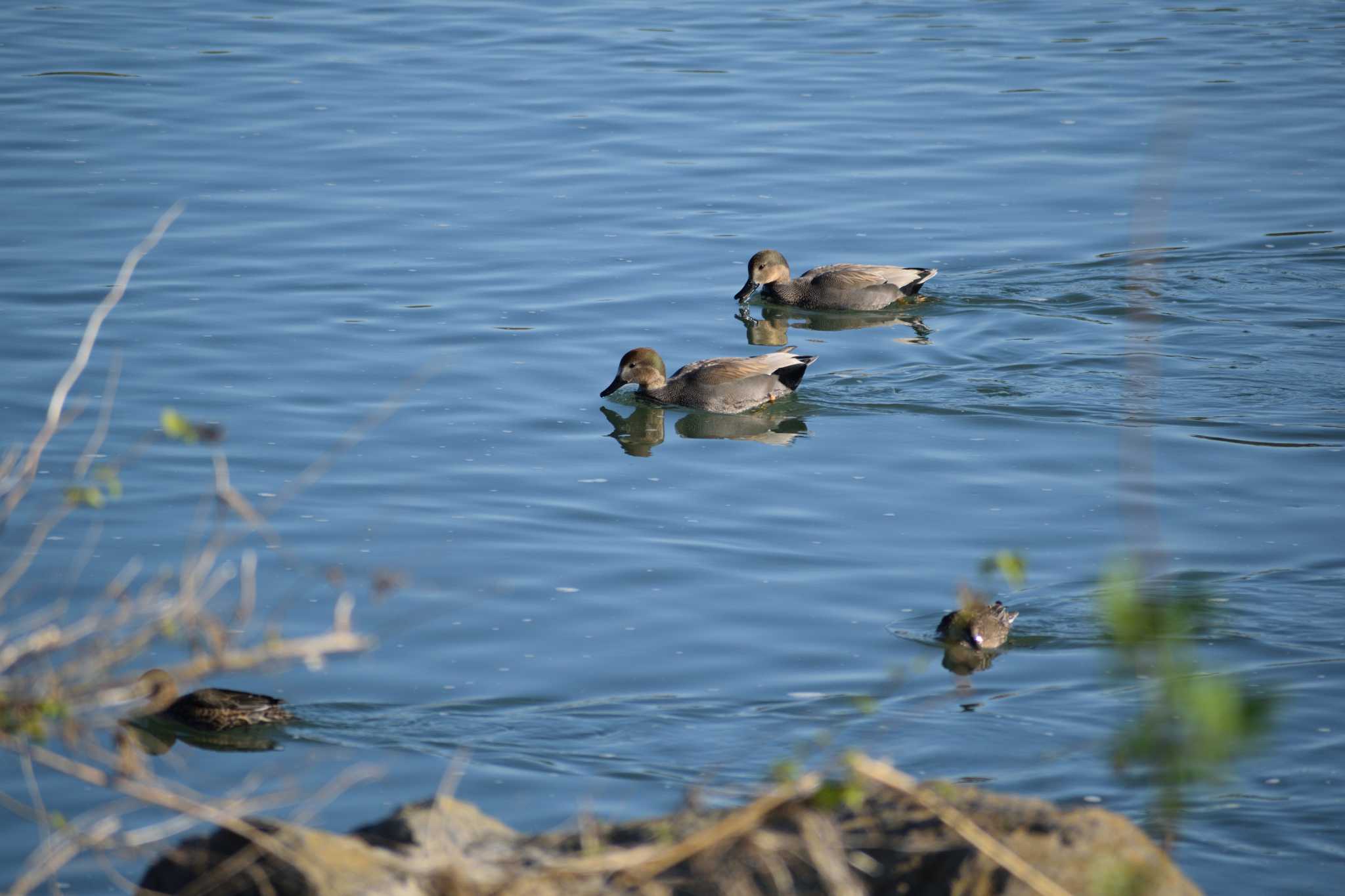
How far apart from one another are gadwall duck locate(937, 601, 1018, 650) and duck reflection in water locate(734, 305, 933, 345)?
19.7ft

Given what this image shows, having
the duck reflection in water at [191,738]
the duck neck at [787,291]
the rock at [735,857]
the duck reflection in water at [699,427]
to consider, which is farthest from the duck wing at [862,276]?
the rock at [735,857]

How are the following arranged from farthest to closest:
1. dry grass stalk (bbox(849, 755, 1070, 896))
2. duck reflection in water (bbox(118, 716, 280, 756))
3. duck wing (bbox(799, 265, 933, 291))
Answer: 1. duck wing (bbox(799, 265, 933, 291))
2. duck reflection in water (bbox(118, 716, 280, 756))
3. dry grass stalk (bbox(849, 755, 1070, 896))

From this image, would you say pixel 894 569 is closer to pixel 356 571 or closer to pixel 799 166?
pixel 356 571

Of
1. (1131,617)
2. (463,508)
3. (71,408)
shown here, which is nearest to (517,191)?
(71,408)

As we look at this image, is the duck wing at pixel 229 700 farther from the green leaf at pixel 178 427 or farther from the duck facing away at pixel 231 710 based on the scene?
the green leaf at pixel 178 427

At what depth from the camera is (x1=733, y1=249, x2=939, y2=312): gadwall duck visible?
14195mm

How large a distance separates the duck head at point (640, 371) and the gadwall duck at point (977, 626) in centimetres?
445

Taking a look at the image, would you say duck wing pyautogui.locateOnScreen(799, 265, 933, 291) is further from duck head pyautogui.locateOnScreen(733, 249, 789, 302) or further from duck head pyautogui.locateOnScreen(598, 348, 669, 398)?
duck head pyautogui.locateOnScreen(598, 348, 669, 398)

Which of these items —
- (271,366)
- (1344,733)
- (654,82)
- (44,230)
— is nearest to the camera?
(1344,733)

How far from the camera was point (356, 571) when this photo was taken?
8953 mm

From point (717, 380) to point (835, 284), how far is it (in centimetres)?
239

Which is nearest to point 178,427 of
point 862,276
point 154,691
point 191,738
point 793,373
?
point 154,691

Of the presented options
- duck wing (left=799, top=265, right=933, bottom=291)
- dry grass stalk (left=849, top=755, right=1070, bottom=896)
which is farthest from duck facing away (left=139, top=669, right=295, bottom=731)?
duck wing (left=799, top=265, right=933, bottom=291)

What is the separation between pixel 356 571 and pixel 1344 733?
4791 mm
